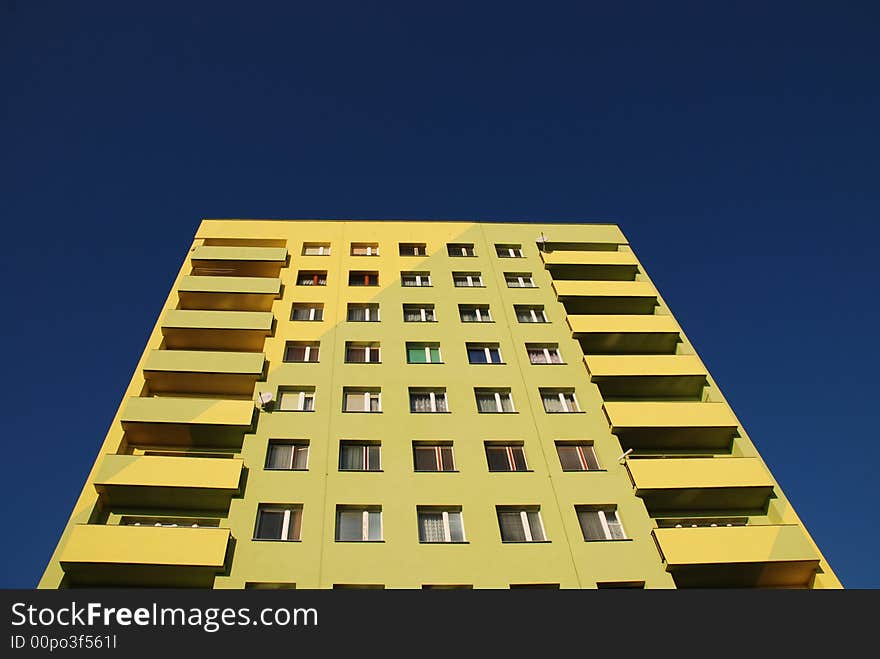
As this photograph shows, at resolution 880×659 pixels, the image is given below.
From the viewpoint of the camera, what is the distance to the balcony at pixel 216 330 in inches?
1003

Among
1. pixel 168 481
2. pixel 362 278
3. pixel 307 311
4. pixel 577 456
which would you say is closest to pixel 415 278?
pixel 362 278

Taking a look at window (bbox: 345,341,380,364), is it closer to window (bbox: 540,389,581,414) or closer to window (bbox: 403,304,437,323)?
window (bbox: 403,304,437,323)

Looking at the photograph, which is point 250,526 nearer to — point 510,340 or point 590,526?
point 590,526

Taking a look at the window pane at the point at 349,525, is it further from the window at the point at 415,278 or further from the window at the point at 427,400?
the window at the point at 415,278

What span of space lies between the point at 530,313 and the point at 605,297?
380cm

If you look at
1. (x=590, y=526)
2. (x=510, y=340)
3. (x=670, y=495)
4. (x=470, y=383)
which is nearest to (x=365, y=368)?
(x=470, y=383)

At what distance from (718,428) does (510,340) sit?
8.91 metres

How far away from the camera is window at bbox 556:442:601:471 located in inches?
838

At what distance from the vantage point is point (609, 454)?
21609 millimetres

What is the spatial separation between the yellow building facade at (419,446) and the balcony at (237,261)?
0.36 feet

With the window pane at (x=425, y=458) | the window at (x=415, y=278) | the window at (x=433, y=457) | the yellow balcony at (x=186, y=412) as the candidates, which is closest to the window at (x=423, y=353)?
the window at (x=433, y=457)

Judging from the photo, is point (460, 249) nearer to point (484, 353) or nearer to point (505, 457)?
point (484, 353)

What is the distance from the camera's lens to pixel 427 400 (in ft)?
76.4

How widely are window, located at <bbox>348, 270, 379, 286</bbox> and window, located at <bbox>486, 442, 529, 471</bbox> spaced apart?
38.0 feet
